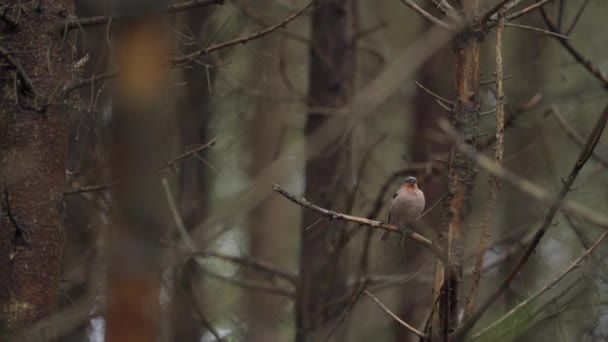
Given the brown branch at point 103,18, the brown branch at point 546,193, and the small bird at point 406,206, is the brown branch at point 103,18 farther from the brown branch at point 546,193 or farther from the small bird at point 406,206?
the small bird at point 406,206

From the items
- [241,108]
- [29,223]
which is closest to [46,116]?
[29,223]

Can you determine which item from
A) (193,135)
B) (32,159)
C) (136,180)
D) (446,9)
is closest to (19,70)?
(32,159)

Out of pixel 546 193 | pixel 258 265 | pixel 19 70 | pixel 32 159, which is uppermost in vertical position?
pixel 546 193

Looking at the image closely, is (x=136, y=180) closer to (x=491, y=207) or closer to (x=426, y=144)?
(x=491, y=207)

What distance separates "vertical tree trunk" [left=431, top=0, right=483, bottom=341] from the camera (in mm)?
4547

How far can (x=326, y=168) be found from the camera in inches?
350

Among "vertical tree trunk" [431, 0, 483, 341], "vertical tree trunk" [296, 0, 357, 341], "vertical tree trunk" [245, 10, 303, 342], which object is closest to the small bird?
"vertical tree trunk" [296, 0, 357, 341]

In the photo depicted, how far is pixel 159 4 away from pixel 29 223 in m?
3.64

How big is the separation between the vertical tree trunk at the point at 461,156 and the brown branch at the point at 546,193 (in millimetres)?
472

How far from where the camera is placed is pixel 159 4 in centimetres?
218

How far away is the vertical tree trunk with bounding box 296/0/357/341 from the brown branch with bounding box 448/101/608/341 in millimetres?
3914

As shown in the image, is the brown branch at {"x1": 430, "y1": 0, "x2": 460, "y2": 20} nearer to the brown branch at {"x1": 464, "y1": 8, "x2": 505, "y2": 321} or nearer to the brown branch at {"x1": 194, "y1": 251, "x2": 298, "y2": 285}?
the brown branch at {"x1": 464, "y1": 8, "x2": 505, "y2": 321}

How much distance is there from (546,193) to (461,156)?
5.81 ft

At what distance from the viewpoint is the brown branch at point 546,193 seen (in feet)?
9.24
